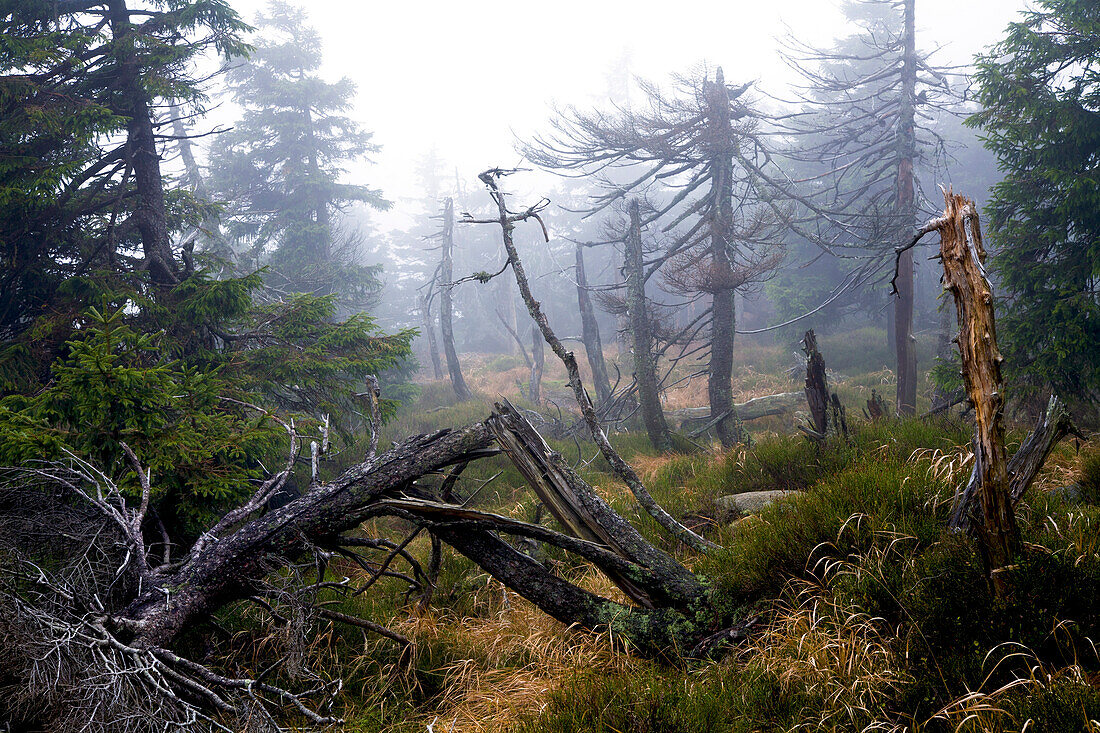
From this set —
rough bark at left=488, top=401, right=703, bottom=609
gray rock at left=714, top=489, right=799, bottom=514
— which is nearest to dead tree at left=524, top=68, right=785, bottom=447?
gray rock at left=714, top=489, right=799, bottom=514

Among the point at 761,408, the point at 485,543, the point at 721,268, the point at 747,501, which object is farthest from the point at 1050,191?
the point at 761,408

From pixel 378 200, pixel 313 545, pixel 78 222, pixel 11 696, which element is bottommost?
pixel 11 696

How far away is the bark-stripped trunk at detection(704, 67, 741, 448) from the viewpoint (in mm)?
11172

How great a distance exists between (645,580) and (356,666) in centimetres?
182

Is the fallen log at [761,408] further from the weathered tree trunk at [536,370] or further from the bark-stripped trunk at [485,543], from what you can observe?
the bark-stripped trunk at [485,543]

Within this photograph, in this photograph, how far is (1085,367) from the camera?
6.24m

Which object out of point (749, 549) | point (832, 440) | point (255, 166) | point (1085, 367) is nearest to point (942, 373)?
point (1085, 367)

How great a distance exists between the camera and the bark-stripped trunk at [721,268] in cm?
1117

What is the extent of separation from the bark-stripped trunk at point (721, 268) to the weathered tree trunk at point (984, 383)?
28.2 feet

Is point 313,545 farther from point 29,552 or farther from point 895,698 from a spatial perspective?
point 895,698

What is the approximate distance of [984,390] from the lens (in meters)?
2.38

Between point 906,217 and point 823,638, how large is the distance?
12.3 metres

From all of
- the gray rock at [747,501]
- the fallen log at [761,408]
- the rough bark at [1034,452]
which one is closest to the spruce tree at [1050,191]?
the gray rock at [747,501]

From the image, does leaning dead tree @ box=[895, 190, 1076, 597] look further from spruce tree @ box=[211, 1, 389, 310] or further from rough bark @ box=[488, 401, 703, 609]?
spruce tree @ box=[211, 1, 389, 310]
